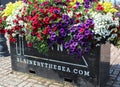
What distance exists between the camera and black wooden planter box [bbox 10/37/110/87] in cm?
401

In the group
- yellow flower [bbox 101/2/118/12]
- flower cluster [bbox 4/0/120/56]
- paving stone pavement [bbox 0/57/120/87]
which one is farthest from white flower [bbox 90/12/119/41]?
paving stone pavement [bbox 0/57/120/87]

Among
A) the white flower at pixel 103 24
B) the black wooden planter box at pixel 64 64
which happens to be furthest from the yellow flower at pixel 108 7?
the black wooden planter box at pixel 64 64

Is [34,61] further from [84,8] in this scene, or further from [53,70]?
[84,8]

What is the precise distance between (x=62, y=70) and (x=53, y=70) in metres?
0.24

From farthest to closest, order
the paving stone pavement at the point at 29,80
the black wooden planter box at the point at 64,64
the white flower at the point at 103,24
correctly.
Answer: the paving stone pavement at the point at 29,80, the black wooden planter box at the point at 64,64, the white flower at the point at 103,24

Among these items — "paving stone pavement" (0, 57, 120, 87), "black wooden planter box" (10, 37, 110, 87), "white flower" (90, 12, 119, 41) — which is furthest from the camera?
"paving stone pavement" (0, 57, 120, 87)

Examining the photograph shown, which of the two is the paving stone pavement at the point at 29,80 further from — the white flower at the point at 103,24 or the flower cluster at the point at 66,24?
the white flower at the point at 103,24

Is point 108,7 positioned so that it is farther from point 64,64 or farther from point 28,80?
point 28,80

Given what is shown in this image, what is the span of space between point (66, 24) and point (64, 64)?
87 centimetres

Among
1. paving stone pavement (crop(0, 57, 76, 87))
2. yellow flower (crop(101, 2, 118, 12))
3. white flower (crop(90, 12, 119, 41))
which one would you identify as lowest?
paving stone pavement (crop(0, 57, 76, 87))

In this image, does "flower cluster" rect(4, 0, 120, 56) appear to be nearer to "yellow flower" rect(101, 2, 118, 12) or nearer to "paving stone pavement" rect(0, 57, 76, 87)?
"yellow flower" rect(101, 2, 118, 12)

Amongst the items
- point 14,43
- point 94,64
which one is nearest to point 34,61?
point 14,43

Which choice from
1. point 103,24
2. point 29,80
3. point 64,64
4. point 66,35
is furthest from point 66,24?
point 29,80

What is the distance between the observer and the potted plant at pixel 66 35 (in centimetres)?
375
